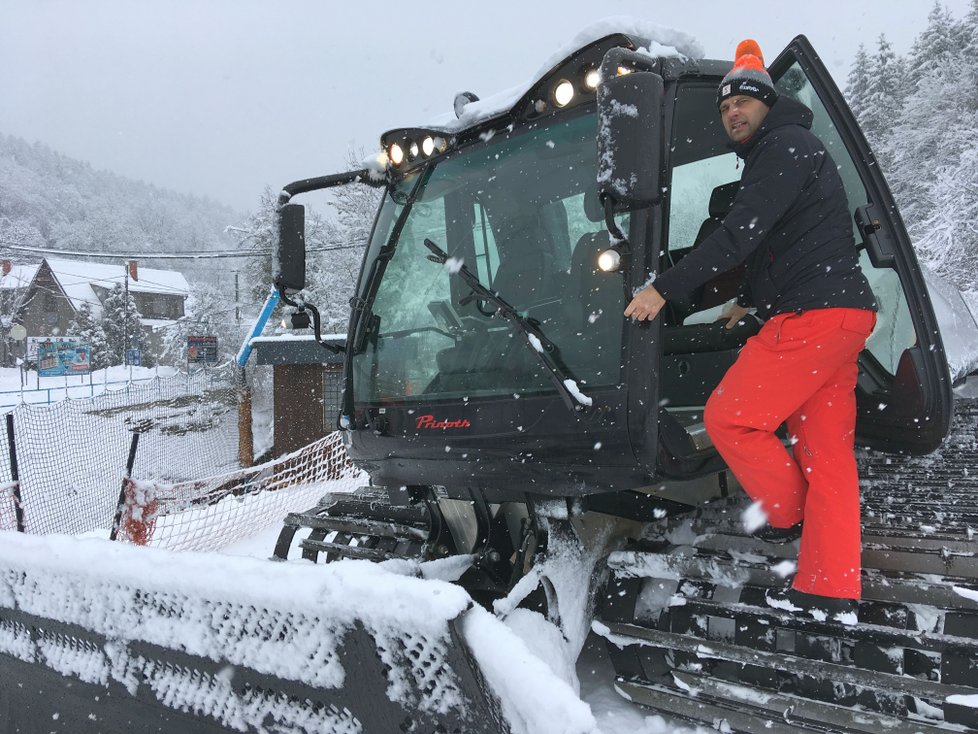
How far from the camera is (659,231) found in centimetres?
254

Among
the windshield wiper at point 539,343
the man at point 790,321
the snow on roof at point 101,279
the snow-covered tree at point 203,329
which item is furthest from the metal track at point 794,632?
the snow on roof at point 101,279

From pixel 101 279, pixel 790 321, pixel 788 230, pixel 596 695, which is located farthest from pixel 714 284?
pixel 101 279

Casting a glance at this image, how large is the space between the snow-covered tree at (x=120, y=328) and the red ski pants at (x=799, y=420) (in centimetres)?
6212

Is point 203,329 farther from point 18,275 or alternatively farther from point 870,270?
point 870,270

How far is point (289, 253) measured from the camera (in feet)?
11.6

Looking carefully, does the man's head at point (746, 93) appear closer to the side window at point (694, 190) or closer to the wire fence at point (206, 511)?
the side window at point (694, 190)

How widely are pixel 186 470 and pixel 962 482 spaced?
68.4 ft

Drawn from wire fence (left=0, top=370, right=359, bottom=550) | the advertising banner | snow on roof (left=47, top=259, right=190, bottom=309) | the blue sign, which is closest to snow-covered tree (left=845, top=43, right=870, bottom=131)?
wire fence (left=0, top=370, right=359, bottom=550)

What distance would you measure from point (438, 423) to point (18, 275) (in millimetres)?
68499

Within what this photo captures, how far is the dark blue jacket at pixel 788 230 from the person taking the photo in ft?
7.82

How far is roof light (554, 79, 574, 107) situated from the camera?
2701 mm

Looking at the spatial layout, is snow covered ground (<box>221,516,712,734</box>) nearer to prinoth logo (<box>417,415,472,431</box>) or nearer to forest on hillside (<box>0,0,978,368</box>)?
prinoth logo (<box>417,415,472,431</box>)

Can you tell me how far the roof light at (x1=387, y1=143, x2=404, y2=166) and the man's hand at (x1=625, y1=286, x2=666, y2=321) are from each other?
5.11 ft

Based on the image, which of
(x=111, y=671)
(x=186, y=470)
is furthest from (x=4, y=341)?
(x=111, y=671)
